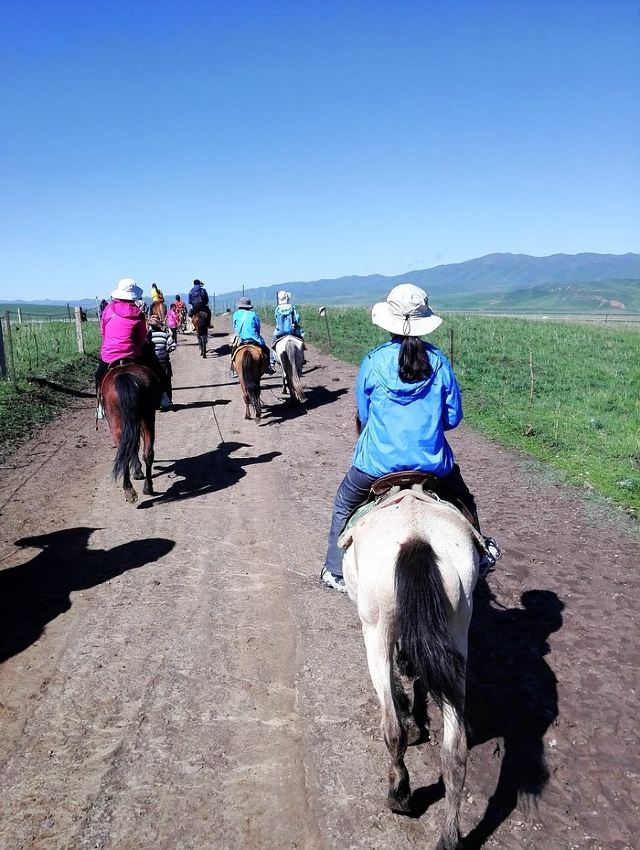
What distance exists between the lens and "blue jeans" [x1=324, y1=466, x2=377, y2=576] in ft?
13.3

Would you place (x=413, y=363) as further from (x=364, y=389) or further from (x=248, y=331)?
(x=248, y=331)

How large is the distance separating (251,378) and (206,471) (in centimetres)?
343

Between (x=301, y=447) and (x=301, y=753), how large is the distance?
23.8 feet

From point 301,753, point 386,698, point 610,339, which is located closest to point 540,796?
point 386,698

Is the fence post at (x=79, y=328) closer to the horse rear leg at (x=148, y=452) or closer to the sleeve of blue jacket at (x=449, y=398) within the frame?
the horse rear leg at (x=148, y=452)

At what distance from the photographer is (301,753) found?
3.59 meters

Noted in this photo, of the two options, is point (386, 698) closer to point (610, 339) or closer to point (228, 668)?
point (228, 668)

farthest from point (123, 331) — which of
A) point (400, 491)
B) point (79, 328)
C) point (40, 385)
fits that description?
point (79, 328)

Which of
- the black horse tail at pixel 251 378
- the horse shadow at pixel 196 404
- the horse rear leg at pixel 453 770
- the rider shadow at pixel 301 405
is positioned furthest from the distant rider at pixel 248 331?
the horse rear leg at pixel 453 770

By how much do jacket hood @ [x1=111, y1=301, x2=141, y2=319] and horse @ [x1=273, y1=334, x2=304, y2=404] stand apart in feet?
17.1

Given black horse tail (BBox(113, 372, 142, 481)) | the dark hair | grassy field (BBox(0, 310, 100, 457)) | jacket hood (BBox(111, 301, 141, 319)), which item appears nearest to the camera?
the dark hair

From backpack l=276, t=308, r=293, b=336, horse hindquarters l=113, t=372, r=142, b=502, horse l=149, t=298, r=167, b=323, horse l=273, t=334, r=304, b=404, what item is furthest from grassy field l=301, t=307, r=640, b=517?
horse l=149, t=298, r=167, b=323

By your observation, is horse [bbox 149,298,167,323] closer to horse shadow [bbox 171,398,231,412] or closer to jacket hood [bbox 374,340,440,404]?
horse shadow [bbox 171,398,231,412]

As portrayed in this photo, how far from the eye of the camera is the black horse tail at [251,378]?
39.9ft
